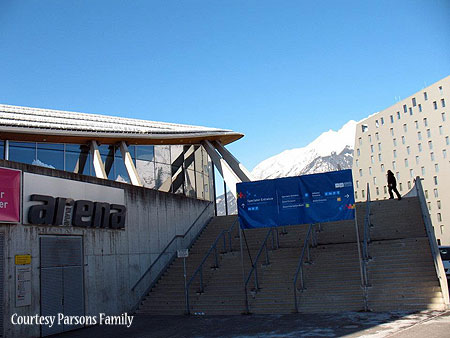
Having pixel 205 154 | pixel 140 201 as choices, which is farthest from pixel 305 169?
pixel 140 201

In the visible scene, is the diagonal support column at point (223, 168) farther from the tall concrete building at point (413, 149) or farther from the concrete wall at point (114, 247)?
the tall concrete building at point (413, 149)

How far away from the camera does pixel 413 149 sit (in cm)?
7250

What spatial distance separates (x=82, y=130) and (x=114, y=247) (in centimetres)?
723

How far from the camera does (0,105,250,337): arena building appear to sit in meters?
11.9

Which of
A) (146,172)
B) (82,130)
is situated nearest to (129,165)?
(146,172)

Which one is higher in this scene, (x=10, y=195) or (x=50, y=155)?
(x=50, y=155)

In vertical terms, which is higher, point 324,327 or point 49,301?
point 49,301

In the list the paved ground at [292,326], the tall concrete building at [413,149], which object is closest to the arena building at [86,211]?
the paved ground at [292,326]

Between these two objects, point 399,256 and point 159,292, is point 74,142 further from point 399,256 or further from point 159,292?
point 399,256

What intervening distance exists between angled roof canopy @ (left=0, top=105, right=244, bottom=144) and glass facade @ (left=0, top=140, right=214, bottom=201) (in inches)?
16.5

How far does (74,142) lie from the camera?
21.4 meters

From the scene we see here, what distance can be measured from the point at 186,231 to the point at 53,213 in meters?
8.52

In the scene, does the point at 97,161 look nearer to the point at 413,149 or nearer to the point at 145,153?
the point at 145,153

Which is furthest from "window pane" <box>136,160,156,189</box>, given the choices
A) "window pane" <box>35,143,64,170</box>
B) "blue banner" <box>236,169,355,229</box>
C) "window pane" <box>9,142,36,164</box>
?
"blue banner" <box>236,169,355,229</box>
